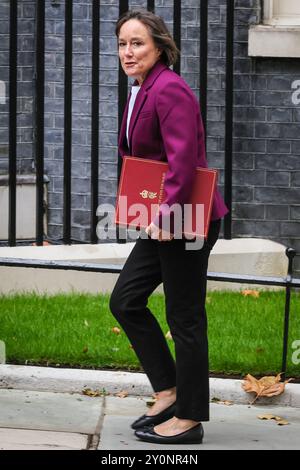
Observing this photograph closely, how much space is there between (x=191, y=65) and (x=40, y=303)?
2358 millimetres

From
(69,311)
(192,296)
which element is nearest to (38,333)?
(69,311)

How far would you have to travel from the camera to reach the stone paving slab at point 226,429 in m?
6.03

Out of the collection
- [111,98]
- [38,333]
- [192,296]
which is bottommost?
[38,333]

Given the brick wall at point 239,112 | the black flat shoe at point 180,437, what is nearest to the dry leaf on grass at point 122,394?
the black flat shoe at point 180,437

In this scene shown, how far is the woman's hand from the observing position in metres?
5.75

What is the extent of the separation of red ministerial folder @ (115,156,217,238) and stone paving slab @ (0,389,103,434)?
1.07 metres

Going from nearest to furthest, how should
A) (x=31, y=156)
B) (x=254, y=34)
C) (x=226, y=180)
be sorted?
(x=226, y=180) → (x=254, y=34) → (x=31, y=156)

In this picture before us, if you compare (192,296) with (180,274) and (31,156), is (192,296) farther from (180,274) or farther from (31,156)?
(31,156)

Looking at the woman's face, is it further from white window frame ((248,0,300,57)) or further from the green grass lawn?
white window frame ((248,0,300,57))

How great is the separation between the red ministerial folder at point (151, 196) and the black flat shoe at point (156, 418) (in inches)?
35.6

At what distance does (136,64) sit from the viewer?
19.3 ft

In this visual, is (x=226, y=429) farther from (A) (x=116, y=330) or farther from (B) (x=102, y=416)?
Answer: (A) (x=116, y=330)

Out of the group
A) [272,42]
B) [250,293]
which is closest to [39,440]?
[250,293]

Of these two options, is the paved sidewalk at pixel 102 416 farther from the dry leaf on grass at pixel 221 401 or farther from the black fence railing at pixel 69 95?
the black fence railing at pixel 69 95
